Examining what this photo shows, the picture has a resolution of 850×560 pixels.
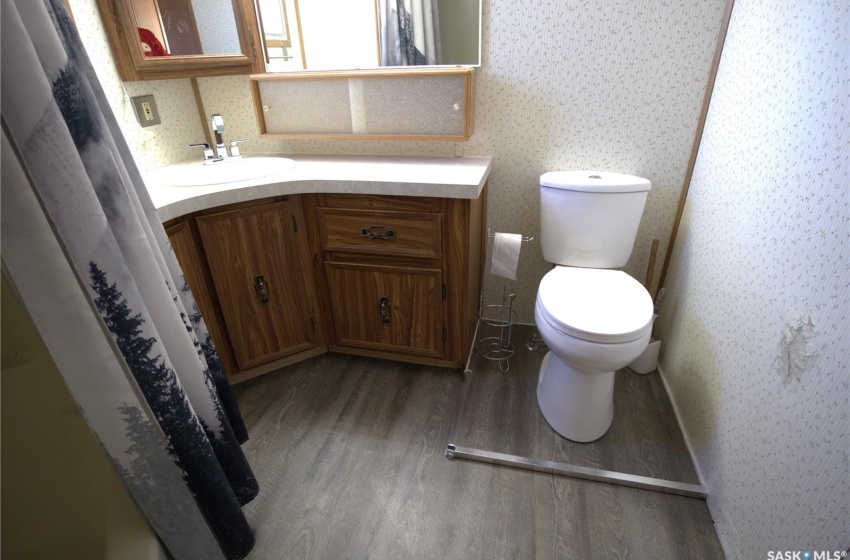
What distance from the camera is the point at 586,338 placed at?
47.4 inches

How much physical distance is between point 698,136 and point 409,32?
119 cm

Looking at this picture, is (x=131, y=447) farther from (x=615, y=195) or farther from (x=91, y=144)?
(x=615, y=195)

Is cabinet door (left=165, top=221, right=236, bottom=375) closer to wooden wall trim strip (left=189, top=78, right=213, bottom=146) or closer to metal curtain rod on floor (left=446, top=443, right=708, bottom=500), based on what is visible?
wooden wall trim strip (left=189, top=78, right=213, bottom=146)

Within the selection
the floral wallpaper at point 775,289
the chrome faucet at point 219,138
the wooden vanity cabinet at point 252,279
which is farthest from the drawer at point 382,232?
the floral wallpaper at point 775,289

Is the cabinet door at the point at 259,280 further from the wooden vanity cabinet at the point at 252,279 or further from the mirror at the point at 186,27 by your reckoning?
the mirror at the point at 186,27

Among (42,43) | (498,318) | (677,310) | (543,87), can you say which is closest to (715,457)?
(677,310)

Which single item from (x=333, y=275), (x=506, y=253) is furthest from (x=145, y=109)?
(x=506, y=253)

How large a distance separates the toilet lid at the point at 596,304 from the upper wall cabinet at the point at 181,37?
58.6 inches

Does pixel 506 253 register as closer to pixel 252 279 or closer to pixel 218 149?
pixel 252 279

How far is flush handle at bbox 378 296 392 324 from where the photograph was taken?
1.65m

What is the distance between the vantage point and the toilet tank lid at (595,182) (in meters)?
1.49

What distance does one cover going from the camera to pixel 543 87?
1599 millimetres

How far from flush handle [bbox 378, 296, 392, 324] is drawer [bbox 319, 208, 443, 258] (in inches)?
8.1

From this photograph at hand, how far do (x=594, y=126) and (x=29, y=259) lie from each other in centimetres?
172
